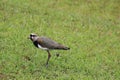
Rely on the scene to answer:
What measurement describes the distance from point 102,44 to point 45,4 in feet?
15.4

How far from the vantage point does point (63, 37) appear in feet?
47.2

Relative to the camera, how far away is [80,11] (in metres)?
18.5

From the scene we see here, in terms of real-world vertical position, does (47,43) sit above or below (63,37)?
above

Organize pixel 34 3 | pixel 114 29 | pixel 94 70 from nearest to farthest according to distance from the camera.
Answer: pixel 94 70
pixel 114 29
pixel 34 3

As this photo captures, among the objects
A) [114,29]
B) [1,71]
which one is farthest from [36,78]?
[114,29]

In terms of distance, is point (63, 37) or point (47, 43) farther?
point (63, 37)

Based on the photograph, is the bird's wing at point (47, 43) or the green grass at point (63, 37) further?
the green grass at point (63, 37)

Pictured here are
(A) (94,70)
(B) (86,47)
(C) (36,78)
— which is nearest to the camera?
(C) (36,78)

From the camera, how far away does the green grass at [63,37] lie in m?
11.1

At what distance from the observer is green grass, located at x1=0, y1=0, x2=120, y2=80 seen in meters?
11.1

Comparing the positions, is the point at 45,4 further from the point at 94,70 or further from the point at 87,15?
the point at 94,70

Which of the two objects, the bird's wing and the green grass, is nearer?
the bird's wing

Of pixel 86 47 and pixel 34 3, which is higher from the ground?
pixel 34 3

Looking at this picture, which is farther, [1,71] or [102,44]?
[102,44]
